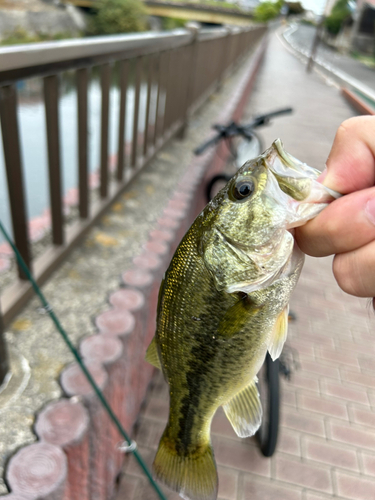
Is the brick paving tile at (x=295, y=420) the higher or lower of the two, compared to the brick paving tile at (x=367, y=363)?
lower

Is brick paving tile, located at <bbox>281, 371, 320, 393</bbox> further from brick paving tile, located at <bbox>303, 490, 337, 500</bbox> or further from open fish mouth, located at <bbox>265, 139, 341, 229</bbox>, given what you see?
open fish mouth, located at <bbox>265, 139, 341, 229</bbox>

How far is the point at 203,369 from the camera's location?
0.78m

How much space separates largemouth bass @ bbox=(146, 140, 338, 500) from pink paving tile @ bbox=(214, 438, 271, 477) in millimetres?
1339

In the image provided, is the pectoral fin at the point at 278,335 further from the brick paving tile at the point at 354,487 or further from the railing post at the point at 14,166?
the railing post at the point at 14,166

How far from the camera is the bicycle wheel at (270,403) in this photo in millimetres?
2084

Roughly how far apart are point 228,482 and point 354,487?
0.87 m

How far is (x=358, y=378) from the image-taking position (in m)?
1.01

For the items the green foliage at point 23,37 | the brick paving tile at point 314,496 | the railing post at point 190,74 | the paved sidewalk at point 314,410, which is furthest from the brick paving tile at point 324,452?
the green foliage at point 23,37

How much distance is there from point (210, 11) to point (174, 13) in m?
3.32

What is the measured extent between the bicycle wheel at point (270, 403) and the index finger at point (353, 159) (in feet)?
5.04

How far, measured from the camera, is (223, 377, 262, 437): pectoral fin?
75 cm

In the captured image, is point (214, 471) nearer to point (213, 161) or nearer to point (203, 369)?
point (203, 369)

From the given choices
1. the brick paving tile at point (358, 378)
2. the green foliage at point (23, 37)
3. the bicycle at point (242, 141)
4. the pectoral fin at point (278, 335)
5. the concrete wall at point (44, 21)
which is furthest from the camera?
the concrete wall at point (44, 21)

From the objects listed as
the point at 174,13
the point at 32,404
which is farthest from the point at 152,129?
the point at 174,13
